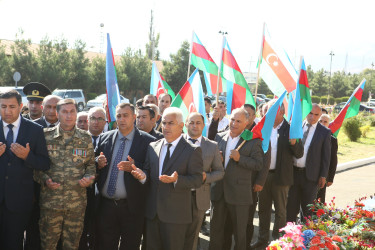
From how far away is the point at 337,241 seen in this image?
3.16 meters

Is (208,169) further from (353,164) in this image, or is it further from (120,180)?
(353,164)

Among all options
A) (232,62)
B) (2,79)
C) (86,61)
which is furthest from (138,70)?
(232,62)

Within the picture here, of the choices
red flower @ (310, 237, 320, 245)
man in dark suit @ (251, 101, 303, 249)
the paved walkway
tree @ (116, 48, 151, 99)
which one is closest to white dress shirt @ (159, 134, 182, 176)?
red flower @ (310, 237, 320, 245)

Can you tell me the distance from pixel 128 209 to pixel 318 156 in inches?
125

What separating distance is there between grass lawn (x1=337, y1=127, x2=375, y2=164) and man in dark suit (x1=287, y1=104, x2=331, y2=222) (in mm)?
7929

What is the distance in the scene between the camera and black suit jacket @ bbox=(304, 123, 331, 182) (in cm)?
569

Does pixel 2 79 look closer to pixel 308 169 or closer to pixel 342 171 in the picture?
pixel 342 171

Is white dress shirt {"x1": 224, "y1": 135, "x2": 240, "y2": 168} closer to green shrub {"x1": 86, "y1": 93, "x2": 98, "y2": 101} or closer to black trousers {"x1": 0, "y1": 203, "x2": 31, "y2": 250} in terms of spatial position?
black trousers {"x1": 0, "y1": 203, "x2": 31, "y2": 250}

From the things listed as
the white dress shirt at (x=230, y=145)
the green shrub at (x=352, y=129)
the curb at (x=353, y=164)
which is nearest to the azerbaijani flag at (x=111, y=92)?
the white dress shirt at (x=230, y=145)

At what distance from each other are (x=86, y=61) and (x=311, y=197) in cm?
3292

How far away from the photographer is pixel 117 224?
13.5ft

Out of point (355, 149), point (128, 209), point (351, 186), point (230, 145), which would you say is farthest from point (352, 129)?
point (128, 209)

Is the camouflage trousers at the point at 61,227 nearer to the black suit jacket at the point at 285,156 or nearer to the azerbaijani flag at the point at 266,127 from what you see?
the azerbaijani flag at the point at 266,127

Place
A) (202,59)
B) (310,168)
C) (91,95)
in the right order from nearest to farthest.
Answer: (310,168)
(202,59)
(91,95)
